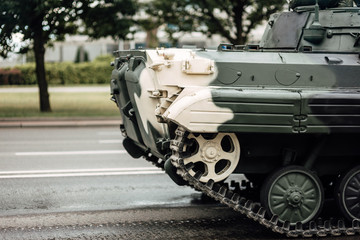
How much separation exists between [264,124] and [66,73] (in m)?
37.8

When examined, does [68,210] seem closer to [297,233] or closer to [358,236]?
[297,233]

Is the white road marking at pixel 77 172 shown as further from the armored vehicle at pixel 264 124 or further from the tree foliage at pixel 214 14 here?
the tree foliage at pixel 214 14

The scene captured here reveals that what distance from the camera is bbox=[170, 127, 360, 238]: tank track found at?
7.07 meters

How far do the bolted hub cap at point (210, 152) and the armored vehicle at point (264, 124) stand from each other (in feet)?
0.03

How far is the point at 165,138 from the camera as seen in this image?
775 cm

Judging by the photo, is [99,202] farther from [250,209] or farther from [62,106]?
Result: [62,106]

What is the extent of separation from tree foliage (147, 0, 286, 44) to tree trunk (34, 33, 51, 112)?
15.4 feet

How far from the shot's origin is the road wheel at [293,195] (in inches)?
293

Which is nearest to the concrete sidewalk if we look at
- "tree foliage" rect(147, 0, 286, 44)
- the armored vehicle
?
"tree foliage" rect(147, 0, 286, 44)

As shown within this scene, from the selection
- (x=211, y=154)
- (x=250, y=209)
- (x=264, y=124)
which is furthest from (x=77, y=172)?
(x=264, y=124)

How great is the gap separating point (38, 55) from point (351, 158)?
15.3m

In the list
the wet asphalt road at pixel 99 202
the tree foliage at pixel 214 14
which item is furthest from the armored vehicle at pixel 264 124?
the tree foliage at pixel 214 14

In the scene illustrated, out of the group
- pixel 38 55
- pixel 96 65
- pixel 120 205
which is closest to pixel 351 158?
pixel 120 205

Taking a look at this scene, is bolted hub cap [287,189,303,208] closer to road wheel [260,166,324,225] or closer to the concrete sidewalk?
road wheel [260,166,324,225]
